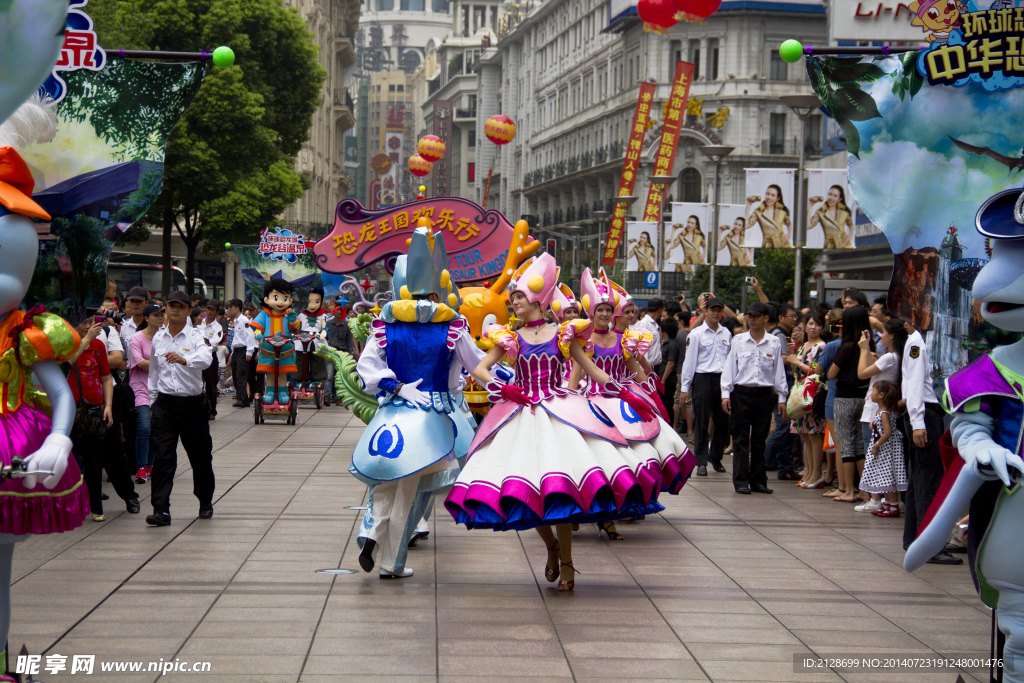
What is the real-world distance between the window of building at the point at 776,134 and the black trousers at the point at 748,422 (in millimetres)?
50286

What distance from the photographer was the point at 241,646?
5.81 meters

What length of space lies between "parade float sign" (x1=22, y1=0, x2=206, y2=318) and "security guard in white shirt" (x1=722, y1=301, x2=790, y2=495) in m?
6.70

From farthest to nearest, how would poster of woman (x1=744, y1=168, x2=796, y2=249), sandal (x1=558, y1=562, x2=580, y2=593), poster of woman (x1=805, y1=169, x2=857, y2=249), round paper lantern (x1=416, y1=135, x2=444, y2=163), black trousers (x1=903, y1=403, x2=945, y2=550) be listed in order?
round paper lantern (x1=416, y1=135, x2=444, y2=163) < poster of woman (x1=744, y1=168, x2=796, y2=249) < poster of woman (x1=805, y1=169, x2=857, y2=249) < black trousers (x1=903, y1=403, x2=945, y2=550) < sandal (x1=558, y1=562, x2=580, y2=593)

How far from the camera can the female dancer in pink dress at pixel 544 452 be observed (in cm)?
677

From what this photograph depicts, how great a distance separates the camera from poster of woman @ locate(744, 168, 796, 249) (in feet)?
62.6

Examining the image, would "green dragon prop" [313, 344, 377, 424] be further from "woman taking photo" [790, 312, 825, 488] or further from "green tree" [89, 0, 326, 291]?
"green tree" [89, 0, 326, 291]

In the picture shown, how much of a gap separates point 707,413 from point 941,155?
6500mm

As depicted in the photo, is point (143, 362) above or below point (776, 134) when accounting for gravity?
below

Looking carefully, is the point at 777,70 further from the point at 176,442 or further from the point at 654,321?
the point at 176,442

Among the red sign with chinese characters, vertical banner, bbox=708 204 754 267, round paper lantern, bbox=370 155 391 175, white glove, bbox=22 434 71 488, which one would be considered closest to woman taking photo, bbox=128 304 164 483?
the red sign with chinese characters

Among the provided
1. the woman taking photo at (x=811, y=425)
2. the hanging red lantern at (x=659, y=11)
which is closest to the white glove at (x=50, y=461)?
the woman taking photo at (x=811, y=425)

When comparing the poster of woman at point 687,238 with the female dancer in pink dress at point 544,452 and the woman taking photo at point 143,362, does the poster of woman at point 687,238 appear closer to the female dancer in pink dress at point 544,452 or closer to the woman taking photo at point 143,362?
the woman taking photo at point 143,362

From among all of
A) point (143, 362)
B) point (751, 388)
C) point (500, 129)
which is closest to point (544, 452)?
point (751, 388)

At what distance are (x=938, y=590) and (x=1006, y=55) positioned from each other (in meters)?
3.50
